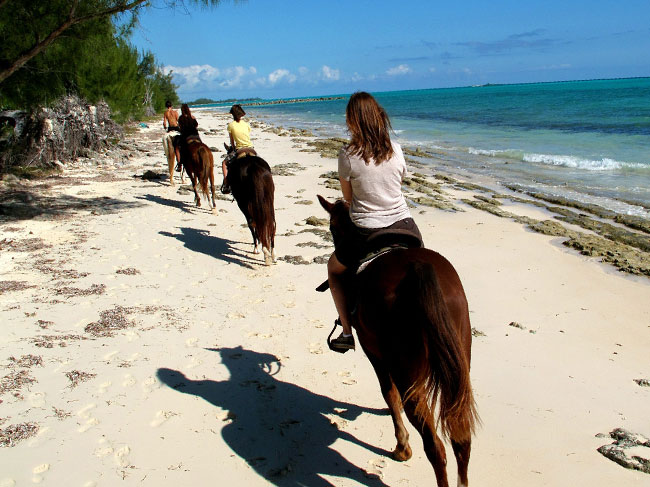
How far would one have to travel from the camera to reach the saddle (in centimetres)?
312

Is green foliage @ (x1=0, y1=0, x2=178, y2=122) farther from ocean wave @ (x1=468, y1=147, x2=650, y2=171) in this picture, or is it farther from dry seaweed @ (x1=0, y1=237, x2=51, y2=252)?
ocean wave @ (x1=468, y1=147, x2=650, y2=171)

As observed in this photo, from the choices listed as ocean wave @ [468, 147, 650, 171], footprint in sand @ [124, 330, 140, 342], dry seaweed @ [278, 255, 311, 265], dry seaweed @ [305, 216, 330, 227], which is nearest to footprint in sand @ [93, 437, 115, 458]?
footprint in sand @ [124, 330, 140, 342]

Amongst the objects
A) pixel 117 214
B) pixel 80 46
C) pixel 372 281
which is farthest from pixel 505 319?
pixel 80 46

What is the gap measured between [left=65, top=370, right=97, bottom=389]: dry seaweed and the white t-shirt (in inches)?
105

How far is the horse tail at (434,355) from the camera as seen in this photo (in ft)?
7.98

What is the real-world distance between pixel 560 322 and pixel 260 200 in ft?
13.7

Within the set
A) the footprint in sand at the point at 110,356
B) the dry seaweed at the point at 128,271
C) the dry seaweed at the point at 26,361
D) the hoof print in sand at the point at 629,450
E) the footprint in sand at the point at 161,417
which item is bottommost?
the hoof print in sand at the point at 629,450

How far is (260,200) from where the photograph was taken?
23.5 feet

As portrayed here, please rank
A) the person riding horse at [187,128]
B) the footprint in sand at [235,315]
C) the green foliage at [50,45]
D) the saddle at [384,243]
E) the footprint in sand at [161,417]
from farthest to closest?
the person riding horse at [187,128], the green foliage at [50,45], the footprint in sand at [235,315], the footprint in sand at [161,417], the saddle at [384,243]

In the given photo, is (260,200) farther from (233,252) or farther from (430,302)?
(430,302)

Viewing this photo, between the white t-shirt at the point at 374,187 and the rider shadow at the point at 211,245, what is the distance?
4.21 m

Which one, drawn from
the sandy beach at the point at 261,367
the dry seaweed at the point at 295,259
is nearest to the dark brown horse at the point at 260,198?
the dry seaweed at the point at 295,259

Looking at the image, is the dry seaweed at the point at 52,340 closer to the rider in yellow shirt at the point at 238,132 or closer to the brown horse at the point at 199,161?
the rider in yellow shirt at the point at 238,132

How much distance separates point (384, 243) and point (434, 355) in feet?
2.95
